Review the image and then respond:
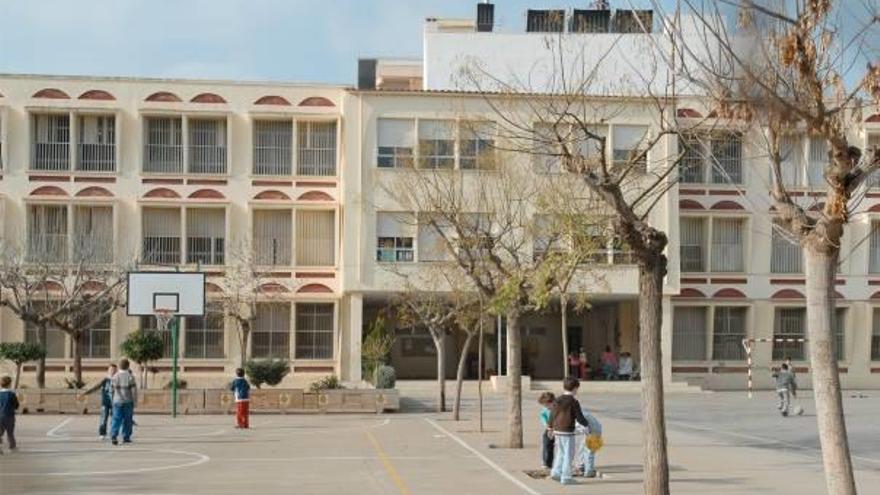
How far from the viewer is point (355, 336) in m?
49.6

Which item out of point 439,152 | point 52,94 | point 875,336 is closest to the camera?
point 439,152

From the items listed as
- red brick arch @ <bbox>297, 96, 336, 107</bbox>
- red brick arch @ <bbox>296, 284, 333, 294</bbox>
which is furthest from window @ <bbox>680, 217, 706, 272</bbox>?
red brick arch @ <bbox>297, 96, 336, 107</bbox>

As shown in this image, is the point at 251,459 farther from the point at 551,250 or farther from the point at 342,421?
the point at 342,421

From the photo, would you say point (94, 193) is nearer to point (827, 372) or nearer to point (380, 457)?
point (380, 457)

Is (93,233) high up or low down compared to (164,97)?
down

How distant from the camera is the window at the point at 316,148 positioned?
50.8 m

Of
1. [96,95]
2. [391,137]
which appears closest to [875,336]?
[391,137]

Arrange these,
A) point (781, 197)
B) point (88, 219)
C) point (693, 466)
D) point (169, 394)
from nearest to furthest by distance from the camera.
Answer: point (781, 197) → point (693, 466) → point (169, 394) → point (88, 219)

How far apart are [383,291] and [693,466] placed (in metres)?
28.6

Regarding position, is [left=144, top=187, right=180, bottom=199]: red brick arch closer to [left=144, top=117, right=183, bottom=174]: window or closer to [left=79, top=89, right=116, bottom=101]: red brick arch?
[left=144, top=117, right=183, bottom=174]: window

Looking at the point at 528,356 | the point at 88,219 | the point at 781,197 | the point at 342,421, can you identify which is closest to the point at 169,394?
the point at 342,421

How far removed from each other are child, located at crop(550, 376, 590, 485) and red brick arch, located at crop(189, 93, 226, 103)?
34.4m

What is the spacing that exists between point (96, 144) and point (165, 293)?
50.2 feet

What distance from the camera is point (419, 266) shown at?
45906 millimetres
